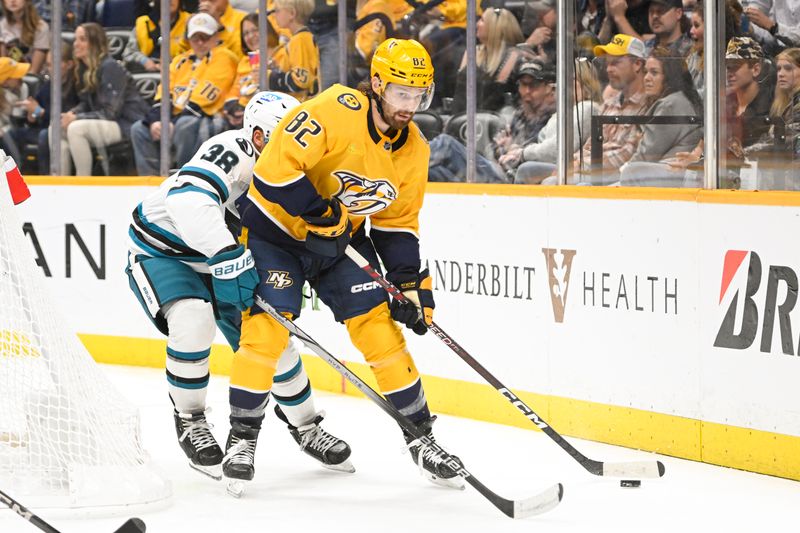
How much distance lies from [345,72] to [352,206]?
2102mm

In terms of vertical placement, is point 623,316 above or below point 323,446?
above

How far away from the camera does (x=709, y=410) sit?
13.3ft

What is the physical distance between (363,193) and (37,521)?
4.27ft

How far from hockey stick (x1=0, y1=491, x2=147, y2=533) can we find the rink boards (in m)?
1.08

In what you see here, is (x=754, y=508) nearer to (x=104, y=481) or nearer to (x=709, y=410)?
(x=709, y=410)

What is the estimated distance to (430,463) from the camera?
3736mm

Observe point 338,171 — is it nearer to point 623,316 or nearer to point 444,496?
point 444,496

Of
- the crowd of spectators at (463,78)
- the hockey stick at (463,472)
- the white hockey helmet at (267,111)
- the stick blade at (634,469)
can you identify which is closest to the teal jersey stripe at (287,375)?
the hockey stick at (463,472)

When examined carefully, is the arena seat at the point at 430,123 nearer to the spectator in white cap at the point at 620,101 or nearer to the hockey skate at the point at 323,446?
the spectator in white cap at the point at 620,101

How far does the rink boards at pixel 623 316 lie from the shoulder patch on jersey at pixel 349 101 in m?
0.50

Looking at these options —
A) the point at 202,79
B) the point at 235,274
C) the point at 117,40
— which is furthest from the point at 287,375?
the point at 117,40

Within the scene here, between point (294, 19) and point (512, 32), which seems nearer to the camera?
point (512, 32)

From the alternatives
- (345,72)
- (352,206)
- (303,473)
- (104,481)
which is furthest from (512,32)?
(104,481)

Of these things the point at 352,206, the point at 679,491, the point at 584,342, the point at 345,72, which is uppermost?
the point at 345,72
